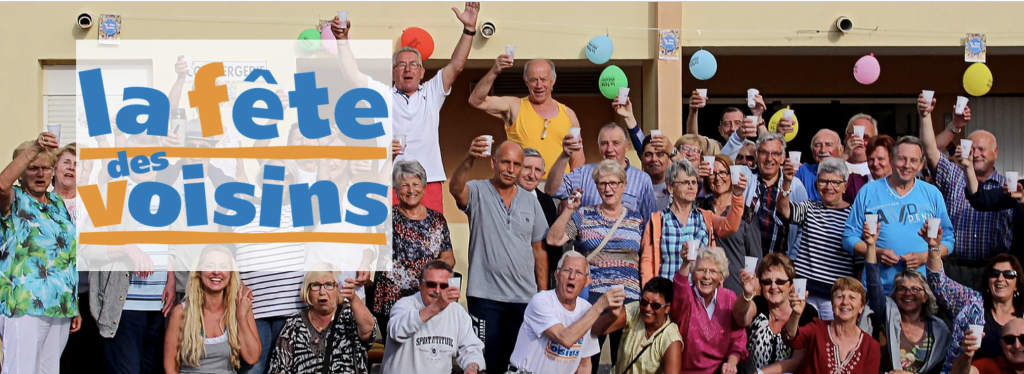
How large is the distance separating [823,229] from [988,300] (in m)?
0.96

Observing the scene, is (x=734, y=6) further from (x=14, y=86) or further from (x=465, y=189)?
(x=14, y=86)

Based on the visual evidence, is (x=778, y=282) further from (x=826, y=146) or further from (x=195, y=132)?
(x=195, y=132)

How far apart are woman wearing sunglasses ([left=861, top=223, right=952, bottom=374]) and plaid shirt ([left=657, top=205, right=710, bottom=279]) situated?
101 centimetres

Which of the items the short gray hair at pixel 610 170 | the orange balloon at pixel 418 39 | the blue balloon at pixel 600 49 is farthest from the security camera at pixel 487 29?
the short gray hair at pixel 610 170

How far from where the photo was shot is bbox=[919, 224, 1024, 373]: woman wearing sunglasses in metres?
5.62

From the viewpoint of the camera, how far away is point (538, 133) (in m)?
6.83

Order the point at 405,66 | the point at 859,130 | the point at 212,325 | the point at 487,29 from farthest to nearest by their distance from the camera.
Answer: the point at 487,29, the point at 859,130, the point at 405,66, the point at 212,325

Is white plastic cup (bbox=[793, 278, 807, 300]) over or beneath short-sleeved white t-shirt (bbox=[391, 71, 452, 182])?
beneath

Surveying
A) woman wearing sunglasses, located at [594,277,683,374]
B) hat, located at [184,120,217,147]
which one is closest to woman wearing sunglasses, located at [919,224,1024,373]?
woman wearing sunglasses, located at [594,277,683,374]

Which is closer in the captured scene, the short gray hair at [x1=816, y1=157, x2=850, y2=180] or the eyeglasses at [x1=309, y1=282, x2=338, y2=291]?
the eyeglasses at [x1=309, y1=282, x2=338, y2=291]

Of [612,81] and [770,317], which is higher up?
[612,81]

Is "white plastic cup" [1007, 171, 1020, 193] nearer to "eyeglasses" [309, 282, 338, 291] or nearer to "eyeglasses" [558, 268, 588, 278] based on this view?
"eyeglasses" [558, 268, 588, 278]

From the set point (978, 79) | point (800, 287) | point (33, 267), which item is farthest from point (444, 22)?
point (800, 287)

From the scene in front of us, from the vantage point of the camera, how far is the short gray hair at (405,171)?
18.8 ft
